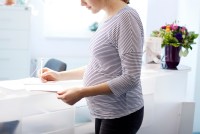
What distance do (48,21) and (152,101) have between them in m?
2.97

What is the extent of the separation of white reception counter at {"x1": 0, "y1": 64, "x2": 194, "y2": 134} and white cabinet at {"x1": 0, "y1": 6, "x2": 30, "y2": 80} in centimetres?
229

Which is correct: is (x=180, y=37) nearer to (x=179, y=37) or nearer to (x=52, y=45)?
(x=179, y=37)

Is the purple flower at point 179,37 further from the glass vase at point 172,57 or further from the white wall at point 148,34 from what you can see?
the white wall at point 148,34

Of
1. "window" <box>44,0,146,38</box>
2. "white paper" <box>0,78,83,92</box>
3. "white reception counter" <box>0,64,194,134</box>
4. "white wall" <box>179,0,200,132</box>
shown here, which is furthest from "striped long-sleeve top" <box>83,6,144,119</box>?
"window" <box>44,0,146,38</box>

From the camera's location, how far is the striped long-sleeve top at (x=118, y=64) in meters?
1.20

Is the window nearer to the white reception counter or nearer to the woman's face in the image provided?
the white reception counter

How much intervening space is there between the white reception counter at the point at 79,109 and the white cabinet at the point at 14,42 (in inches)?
90.1

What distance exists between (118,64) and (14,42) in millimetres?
3155

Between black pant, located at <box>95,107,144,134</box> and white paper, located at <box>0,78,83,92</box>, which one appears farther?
white paper, located at <box>0,78,83,92</box>

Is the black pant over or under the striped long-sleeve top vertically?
under

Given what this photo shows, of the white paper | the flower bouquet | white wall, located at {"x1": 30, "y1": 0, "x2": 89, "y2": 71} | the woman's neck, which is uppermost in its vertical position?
the woman's neck

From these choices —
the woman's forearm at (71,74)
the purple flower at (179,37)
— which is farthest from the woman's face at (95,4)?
the purple flower at (179,37)

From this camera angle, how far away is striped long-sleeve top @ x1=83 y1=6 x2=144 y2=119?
1.20 m

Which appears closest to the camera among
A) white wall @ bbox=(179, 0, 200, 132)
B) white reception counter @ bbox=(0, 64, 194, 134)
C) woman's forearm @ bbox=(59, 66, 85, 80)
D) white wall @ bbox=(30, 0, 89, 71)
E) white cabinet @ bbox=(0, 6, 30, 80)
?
white reception counter @ bbox=(0, 64, 194, 134)
